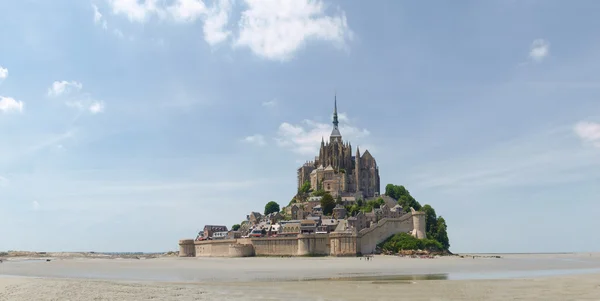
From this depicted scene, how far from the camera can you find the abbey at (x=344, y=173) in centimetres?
12306

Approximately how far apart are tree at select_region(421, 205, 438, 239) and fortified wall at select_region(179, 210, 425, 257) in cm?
719

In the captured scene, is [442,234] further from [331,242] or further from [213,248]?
[213,248]

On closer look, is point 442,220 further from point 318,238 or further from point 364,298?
point 364,298

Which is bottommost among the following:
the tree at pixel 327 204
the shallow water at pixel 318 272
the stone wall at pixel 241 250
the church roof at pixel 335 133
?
the shallow water at pixel 318 272

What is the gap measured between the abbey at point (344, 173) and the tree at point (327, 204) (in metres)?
6.90

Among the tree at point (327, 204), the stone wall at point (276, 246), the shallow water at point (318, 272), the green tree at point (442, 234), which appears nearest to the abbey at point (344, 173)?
the tree at point (327, 204)

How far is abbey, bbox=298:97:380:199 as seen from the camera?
12306 centimetres

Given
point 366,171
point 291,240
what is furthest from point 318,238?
point 366,171

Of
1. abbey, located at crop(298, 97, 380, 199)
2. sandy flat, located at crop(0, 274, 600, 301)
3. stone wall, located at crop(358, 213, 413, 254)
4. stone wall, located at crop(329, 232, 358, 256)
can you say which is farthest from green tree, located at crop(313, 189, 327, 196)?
sandy flat, located at crop(0, 274, 600, 301)

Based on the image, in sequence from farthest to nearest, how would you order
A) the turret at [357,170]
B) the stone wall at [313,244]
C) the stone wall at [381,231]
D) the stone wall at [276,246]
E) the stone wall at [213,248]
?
the turret at [357,170] → the stone wall at [213,248] → the stone wall at [276,246] → the stone wall at [313,244] → the stone wall at [381,231]

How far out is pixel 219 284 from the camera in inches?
1468

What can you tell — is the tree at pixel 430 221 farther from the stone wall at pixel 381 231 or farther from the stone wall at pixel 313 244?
the stone wall at pixel 313 244

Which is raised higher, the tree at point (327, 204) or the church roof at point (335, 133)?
the church roof at point (335, 133)

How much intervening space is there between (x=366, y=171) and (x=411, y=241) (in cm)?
3501
